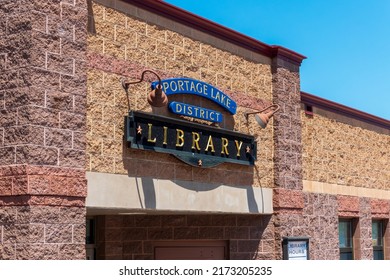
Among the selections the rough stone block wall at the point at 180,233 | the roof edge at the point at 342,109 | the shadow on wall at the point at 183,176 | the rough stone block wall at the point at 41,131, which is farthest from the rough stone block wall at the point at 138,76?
the roof edge at the point at 342,109

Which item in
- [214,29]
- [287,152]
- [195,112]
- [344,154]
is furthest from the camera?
[344,154]

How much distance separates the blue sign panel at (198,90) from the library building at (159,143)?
0.03m

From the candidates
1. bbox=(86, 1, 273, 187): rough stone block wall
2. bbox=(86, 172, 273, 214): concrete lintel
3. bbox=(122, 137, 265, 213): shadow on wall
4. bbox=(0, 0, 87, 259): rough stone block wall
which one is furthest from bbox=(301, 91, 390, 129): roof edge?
bbox=(0, 0, 87, 259): rough stone block wall

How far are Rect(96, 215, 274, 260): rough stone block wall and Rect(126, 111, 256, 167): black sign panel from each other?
221 centimetres

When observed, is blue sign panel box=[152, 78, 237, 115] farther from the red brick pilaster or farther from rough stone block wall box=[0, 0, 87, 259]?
rough stone block wall box=[0, 0, 87, 259]

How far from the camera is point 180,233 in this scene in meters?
19.0

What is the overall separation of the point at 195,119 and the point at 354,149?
9.83 m

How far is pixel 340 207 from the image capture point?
77.0 feet

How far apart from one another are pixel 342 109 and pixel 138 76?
1076 centimetres

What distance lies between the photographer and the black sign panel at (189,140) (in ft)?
49.2

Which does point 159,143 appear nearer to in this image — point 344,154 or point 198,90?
point 198,90

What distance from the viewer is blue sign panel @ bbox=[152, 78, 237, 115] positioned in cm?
1588

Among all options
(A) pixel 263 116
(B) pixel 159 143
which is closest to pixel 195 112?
(B) pixel 159 143
